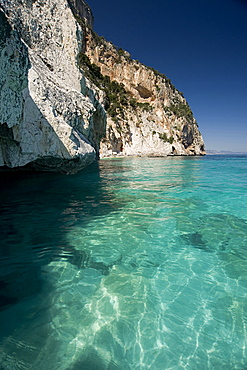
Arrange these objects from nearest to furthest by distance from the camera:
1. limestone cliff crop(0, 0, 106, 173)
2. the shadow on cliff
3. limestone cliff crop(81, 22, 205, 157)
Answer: the shadow on cliff, limestone cliff crop(0, 0, 106, 173), limestone cliff crop(81, 22, 205, 157)

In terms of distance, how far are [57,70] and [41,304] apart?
11788mm

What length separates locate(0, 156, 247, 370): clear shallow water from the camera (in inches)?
85.8

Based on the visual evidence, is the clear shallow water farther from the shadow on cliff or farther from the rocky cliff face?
the rocky cliff face

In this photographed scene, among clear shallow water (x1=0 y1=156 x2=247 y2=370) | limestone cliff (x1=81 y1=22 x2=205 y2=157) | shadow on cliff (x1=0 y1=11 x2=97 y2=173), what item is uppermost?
limestone cliff (x1=81 y1=22 x2=205 y2=157)

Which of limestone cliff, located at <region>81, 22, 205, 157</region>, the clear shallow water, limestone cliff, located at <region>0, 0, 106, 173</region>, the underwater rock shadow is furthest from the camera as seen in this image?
limestone cliff, located at <region>81, 22, 205, 157</region>

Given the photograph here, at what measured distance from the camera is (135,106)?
56.0 meters

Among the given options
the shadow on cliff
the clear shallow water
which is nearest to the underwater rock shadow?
the clear shallow water

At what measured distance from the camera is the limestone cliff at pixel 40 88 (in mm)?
5527

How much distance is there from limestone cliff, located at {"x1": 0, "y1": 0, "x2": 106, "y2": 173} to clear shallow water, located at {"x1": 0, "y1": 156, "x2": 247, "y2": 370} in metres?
2.77

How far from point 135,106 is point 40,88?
51777 millimetres

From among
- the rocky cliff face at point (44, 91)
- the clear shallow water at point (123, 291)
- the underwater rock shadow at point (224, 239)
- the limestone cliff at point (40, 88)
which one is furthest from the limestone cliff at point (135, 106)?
the clear shallow water at point (123, 291)

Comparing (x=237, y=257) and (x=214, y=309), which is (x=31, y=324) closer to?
(x=214, y=309)

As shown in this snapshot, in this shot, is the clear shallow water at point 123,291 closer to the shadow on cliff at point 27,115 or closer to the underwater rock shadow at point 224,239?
the underwater rock shadow at point 224,239

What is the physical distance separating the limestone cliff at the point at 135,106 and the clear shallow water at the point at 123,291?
3946cm
